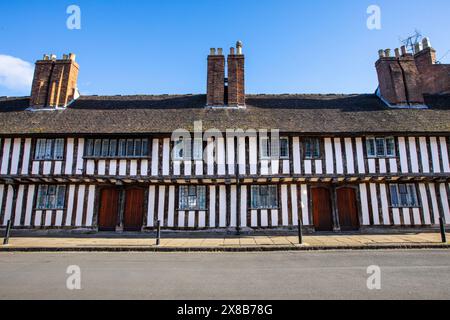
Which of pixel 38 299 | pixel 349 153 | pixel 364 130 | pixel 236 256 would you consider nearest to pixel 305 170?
pixel 349 153

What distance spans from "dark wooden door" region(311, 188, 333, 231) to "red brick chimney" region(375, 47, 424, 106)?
6966 mm

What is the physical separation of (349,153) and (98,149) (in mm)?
11963

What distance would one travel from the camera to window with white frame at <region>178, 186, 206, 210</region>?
1309cm

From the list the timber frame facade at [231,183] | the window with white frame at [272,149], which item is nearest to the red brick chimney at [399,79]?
the timber frame facade at [231,183]

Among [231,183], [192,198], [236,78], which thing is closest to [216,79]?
[236,78]

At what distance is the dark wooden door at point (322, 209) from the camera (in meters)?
13.2

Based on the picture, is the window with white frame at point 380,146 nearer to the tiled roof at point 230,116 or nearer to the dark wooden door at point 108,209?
the tiled roof at point 230,116

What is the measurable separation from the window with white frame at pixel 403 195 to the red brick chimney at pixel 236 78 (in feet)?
28.7

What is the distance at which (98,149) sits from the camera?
13.4m

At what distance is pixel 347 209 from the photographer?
1323 cm

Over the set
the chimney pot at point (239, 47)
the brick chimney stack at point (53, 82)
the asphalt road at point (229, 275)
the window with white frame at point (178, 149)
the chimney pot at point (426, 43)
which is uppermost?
the chimney pot at point (426, 43)

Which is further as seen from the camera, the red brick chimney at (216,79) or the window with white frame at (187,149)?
the red brick chimney at (216,79)

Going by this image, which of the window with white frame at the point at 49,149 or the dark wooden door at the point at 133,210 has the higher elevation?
the window with white frame at the point at 49,149

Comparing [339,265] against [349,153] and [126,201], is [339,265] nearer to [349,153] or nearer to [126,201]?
[349,153]
